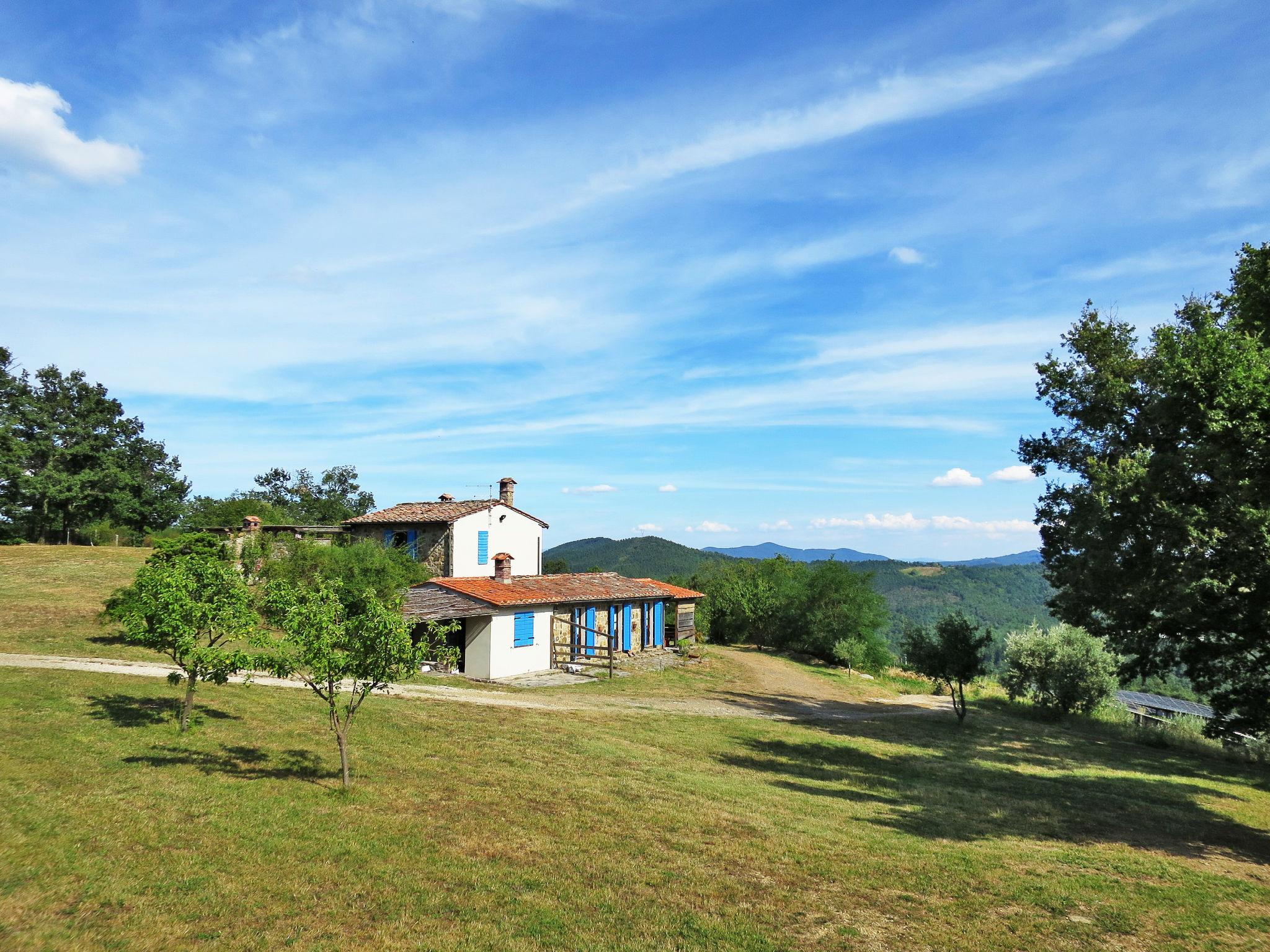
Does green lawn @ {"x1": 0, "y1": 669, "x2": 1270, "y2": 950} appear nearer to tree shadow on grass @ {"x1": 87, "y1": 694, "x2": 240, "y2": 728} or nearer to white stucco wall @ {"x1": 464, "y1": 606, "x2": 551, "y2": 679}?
tree shadow on grass @ {"x1": 87, "y1": 694, "x2": 240, "y2": 728}

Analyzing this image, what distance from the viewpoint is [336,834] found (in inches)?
384

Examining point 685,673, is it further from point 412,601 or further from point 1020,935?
point 1020,935

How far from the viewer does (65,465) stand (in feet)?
179

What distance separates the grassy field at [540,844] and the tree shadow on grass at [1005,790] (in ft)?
0.44

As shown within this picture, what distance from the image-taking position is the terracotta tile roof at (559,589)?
1201 inches

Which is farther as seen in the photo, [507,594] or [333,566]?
[333,566]

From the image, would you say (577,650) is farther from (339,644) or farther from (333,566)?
(339,644)

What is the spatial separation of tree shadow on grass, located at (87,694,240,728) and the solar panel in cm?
5038

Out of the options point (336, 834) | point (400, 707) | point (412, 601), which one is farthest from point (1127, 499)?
point (412, 601)

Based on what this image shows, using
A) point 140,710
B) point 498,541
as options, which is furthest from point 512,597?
point 140,710

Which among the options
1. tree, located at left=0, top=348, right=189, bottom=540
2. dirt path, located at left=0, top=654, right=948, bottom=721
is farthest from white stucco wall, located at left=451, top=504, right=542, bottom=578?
tree, located at left=0, top=348, right=189, bottom=540

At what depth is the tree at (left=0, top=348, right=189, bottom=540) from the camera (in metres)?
49.2

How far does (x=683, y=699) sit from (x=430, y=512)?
19.2 m

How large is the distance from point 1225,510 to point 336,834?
1537cm
